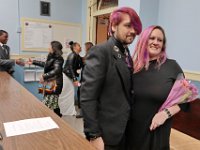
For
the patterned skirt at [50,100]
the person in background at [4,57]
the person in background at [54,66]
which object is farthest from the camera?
the person in background at [4,57]

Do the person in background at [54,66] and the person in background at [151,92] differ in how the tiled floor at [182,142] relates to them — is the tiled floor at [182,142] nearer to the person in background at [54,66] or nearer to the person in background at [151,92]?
the person in background at [151,92]

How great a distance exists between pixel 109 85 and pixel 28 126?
52 centimetres

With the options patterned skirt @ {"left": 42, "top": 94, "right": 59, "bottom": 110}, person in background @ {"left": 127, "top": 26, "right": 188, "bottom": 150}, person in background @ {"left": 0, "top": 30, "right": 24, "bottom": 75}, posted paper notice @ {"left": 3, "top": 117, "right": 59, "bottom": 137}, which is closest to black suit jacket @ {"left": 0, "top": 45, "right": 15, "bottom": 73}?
person in background @ {"left": 0, "top": 30, "right": 24, "bottom": 75}

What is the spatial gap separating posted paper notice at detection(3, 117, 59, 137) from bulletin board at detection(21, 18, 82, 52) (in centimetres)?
363

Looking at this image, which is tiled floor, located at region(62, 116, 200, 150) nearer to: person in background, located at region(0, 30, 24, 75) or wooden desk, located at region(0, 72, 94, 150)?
wooden desk, located at region(0, 72, 94, 150)

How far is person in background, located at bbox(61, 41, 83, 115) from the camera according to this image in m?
4.02

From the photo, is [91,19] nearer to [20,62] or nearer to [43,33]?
[43,33]

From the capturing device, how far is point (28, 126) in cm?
125

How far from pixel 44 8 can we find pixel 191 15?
10.5 feet

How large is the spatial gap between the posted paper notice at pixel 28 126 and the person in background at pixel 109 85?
226 millimetres

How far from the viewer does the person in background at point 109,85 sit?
4.00 feet

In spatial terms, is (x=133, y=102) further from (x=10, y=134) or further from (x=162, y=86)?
(x=10, y=134)

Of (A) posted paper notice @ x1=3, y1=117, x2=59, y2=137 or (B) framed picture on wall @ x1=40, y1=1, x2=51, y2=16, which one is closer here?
(A) posted paper notice @ x1=3, y1=117, x2=59, y2=137

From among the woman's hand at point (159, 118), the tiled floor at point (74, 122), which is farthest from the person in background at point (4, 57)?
the woman's hand at point (159, 118)
